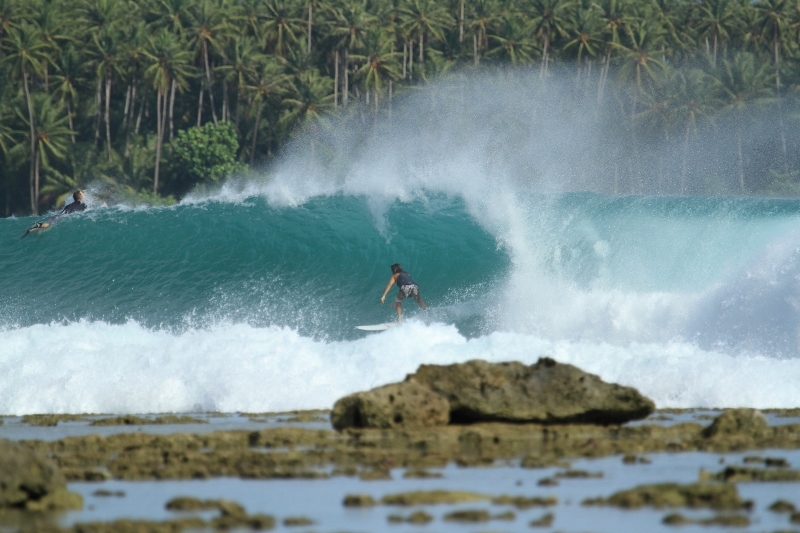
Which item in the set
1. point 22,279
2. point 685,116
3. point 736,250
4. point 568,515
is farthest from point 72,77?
point 568,515

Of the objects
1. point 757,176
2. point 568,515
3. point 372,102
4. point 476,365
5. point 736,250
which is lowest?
point 568,515

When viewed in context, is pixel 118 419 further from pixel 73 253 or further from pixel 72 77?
pixel 72 77

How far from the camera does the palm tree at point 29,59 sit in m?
80.0

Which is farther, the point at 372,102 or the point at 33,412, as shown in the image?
the point at 372,102

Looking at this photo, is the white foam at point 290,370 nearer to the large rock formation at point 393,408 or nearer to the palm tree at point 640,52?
the large rock formation at point 393,408

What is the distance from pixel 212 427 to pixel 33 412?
19.0ft

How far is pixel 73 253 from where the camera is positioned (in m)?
34.0

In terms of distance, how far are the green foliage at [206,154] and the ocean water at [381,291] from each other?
4265 centimetres

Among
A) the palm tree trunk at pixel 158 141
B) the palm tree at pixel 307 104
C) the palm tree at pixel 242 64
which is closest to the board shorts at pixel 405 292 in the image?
the palm tree at pixel 307 104

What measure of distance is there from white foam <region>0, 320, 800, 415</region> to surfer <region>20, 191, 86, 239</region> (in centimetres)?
1064

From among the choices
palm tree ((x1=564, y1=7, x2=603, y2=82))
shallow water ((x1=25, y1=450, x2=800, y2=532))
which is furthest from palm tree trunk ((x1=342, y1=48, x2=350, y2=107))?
shallow water ((x1=25, y1=450, x2=800, y2=532))

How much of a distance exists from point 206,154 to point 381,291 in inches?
2027

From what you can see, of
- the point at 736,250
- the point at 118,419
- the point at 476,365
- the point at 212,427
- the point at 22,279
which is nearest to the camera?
the point at 476,365

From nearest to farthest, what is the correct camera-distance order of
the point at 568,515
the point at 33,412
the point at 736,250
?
the point at 568,515 → the point at 33,412 → the point at 736,250
